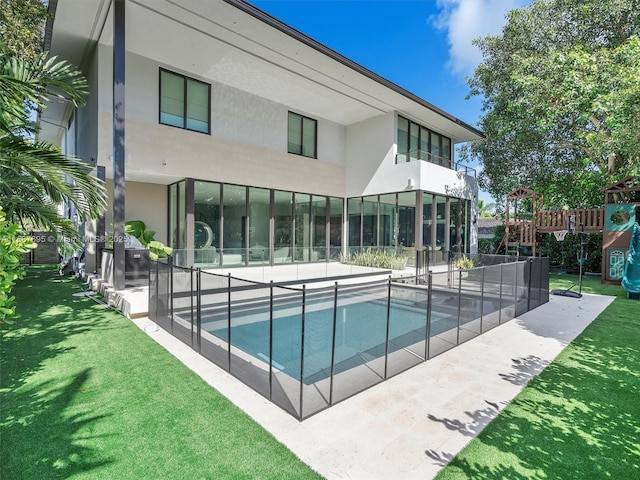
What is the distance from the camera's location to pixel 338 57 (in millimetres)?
10008

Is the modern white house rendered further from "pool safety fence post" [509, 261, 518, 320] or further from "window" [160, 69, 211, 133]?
"pool safety fence post" [509, 261, 518, 320]

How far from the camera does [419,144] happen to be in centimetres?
1574

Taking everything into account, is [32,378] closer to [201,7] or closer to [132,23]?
[201,7]

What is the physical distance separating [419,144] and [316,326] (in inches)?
560

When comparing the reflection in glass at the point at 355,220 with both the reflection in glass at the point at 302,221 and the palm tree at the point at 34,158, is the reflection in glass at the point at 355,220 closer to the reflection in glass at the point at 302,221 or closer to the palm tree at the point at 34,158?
the reflection in glass at the point at 302,221

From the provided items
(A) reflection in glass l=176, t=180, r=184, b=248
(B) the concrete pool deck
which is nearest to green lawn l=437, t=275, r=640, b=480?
(B) the concrete pool deck

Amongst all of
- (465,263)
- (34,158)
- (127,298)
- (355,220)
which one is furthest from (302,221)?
(34,158)

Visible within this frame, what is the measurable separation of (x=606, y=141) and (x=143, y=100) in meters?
13.9

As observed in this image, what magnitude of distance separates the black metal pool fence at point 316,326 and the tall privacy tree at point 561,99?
221 inches

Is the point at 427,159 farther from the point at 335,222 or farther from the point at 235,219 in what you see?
the point at 235,219

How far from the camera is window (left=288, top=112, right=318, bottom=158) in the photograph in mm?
14078

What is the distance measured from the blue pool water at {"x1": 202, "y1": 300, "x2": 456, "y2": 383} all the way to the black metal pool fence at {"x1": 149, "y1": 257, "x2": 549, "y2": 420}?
11 millimetres

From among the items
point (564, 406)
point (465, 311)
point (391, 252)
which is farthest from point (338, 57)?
point (564, 406)

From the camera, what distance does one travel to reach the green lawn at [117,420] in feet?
7.98
